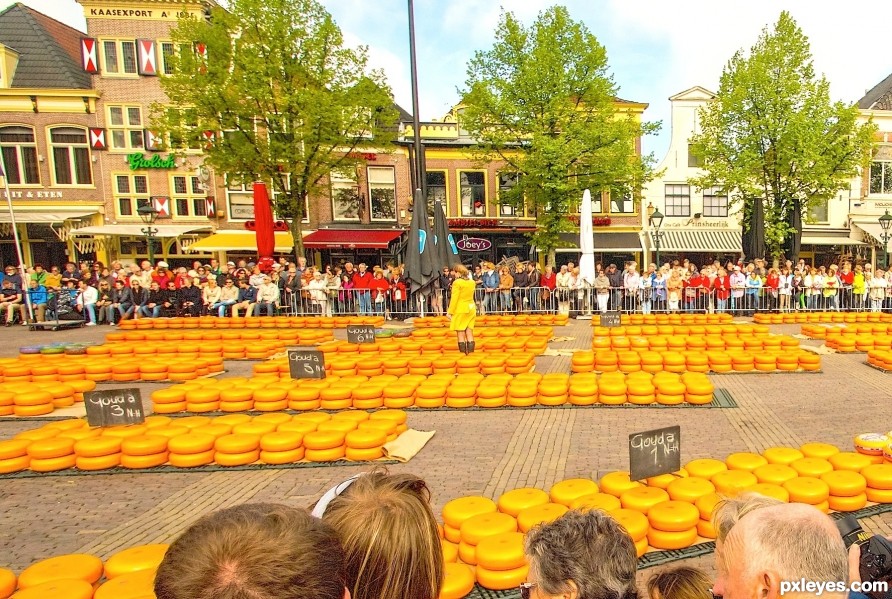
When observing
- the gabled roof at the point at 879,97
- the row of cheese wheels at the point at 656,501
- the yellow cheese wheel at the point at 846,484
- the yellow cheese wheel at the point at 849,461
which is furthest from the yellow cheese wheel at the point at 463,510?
the gabled roof at the point at 879,97

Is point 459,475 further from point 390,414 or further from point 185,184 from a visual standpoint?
point 185,184

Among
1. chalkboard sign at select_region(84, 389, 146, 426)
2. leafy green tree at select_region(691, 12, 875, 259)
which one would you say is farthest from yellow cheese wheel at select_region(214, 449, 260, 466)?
leafy green tree at select_region(691, 12, 875, 259)

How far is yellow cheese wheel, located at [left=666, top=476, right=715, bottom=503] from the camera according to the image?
3816mm

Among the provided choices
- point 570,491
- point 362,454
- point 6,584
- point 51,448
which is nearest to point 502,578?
point 570,491

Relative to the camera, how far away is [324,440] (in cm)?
553

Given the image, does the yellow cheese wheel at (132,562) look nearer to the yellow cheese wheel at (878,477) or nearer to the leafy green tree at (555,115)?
the yellow cheese wheel at (878,477)

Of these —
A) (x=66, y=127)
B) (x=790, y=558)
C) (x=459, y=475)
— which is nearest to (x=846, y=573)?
(x=790, y=558)

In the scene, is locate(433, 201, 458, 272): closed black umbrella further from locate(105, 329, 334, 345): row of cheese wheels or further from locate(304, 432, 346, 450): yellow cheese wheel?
locate(304, 432, 346, 450): yellow cheese wheel

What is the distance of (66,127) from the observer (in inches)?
1046

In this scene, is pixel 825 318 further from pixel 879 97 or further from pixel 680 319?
pixel 879 97

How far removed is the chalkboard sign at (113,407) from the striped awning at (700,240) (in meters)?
27.6

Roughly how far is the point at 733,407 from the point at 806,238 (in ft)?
92.8

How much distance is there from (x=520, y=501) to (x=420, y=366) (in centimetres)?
536

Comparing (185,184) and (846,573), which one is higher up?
(185,184)
